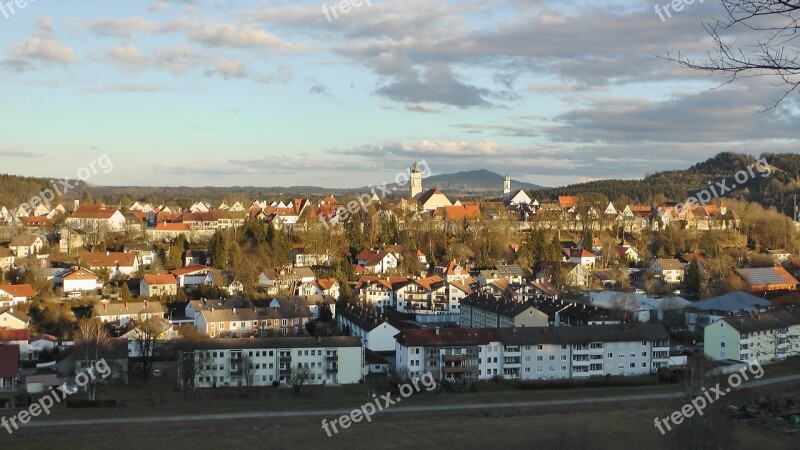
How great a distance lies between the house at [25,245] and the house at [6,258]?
635mm

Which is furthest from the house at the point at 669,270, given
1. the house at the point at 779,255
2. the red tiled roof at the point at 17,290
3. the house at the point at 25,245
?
the house at the point at 25,245

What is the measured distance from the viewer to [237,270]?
27578 millimetres

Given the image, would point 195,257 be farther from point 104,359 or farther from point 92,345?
point 104,359

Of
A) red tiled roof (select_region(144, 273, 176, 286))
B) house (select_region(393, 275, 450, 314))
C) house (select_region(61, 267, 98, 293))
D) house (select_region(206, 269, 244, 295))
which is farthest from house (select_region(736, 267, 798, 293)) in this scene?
house (select_region(61, 267, 98, 293))

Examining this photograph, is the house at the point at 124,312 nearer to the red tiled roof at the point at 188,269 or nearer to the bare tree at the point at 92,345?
the bare tree at the point at 92,345

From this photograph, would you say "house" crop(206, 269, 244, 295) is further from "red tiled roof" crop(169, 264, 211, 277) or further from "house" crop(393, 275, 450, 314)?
"house" crop(393, 275, 450, 314)

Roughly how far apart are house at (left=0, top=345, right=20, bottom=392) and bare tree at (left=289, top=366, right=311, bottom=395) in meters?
6.16

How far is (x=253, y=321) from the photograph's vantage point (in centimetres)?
2248

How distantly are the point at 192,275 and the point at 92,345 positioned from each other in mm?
10243

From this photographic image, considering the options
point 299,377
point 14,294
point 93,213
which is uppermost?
point 93,213

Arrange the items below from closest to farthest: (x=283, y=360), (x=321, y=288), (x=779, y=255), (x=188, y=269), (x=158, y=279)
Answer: (x=283, y=360) → (x=158, y=279) → (x=321, y=288) → (x=188, y=269) → (x=779, y=255)

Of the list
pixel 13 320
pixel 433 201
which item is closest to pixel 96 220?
pixel 13 320

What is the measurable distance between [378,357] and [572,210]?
30188 mm

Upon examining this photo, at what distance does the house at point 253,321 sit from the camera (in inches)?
867
